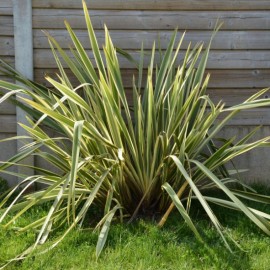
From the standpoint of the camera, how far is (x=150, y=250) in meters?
3.38

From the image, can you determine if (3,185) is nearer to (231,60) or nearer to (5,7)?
(5,7)

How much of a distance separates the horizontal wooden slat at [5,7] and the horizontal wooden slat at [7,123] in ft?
2.69

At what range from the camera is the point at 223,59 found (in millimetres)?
4570

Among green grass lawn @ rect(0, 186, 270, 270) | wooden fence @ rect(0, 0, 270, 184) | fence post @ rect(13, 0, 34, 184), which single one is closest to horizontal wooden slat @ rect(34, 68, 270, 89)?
wooden fence @ rect(0, 0, 270, 184)

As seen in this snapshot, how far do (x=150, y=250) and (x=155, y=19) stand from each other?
196 centimetres

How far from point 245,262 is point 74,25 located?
2.29 metres

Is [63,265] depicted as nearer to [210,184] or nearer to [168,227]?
[168,227]

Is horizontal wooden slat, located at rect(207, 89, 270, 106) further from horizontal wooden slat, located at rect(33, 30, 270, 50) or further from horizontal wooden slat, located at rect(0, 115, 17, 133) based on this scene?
horizontal wooden slat, located at rect(0, 115, 17, 133)

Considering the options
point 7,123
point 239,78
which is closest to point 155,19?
point 239,78

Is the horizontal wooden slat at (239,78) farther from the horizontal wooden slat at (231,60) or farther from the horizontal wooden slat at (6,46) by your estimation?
the horizontal wooden slat at (6,46)

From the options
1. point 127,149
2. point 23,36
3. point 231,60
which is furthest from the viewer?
point 231,60

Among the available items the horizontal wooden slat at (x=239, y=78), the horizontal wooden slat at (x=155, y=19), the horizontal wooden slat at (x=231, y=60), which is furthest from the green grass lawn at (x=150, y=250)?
the horizontal wooden slat at (x=155, y=19)

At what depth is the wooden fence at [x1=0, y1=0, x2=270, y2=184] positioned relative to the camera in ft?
Answer: 14.7

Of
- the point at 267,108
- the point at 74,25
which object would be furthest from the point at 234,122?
the point at 74,25
